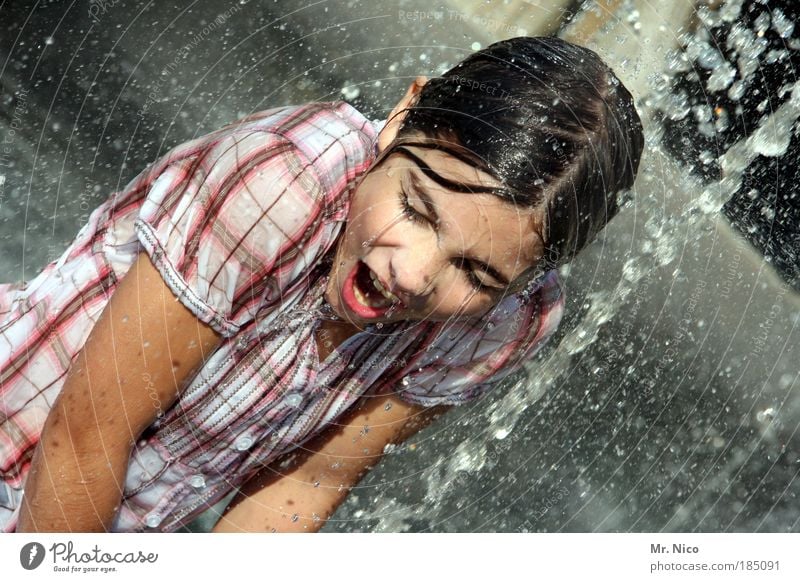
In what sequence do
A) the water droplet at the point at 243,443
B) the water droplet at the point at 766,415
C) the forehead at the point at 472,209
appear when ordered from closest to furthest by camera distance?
the forehead at the point at 472,209
the water droplet at the point at 243,443
the water droplet at the point at 766,415

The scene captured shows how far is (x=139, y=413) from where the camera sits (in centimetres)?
→ 52

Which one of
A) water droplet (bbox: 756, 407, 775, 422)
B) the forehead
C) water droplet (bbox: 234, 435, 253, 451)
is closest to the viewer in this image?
the forehead

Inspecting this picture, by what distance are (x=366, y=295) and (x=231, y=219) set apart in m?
0.09

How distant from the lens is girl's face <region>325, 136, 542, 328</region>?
0.46 meters

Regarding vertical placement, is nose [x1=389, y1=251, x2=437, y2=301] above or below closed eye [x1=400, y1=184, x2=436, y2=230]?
below

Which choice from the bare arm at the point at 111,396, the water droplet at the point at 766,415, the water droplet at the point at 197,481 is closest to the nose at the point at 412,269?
the bare arm at the point at 111,396

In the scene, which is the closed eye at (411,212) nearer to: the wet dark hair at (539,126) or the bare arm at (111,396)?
the wet dark hair at (539,126)

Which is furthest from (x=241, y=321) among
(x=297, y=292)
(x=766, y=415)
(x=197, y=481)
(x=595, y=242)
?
(x=766, y=415)

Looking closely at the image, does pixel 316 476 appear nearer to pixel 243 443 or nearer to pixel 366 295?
pixel 243 443
